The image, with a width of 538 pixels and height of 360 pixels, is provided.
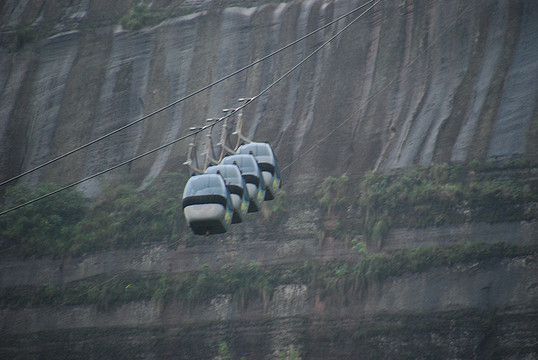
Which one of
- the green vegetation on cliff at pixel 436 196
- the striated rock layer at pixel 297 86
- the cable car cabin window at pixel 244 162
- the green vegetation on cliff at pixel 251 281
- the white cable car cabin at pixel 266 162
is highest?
the cable car cabin window at pixel 244 162

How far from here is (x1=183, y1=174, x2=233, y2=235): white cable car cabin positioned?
2045cm

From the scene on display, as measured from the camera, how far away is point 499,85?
35.0 metres

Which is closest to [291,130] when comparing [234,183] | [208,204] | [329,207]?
[329,207]

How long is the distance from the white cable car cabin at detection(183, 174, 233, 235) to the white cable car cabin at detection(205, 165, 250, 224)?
1.50ft

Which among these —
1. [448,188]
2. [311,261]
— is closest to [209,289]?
[311,261]

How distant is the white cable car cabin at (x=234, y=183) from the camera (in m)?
21.3

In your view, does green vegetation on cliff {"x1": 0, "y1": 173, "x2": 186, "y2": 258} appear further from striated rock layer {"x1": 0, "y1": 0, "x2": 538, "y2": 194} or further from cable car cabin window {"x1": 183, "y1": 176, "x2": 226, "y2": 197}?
cable car cabin window {"x1": 183, "y1": 176, "x2": 226, "y2": 197}

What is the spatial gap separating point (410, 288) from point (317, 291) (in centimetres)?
354

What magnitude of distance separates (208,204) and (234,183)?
1144 mm

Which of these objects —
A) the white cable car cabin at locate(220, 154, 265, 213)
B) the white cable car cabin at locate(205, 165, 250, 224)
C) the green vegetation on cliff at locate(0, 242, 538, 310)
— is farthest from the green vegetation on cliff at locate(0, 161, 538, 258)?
the white cable car cabin at locate(205, 165, 250, 224)

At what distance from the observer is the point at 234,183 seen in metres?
21.3

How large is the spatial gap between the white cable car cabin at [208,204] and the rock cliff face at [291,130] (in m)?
10.4

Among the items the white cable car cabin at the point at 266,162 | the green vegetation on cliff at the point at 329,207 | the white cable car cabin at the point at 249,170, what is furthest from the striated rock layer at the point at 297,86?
the white cable car cabin at the point at 249,170

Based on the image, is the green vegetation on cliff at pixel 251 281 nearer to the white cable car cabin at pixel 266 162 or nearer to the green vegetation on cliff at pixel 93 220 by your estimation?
the green vegetation on cliff at pixel 93 220
